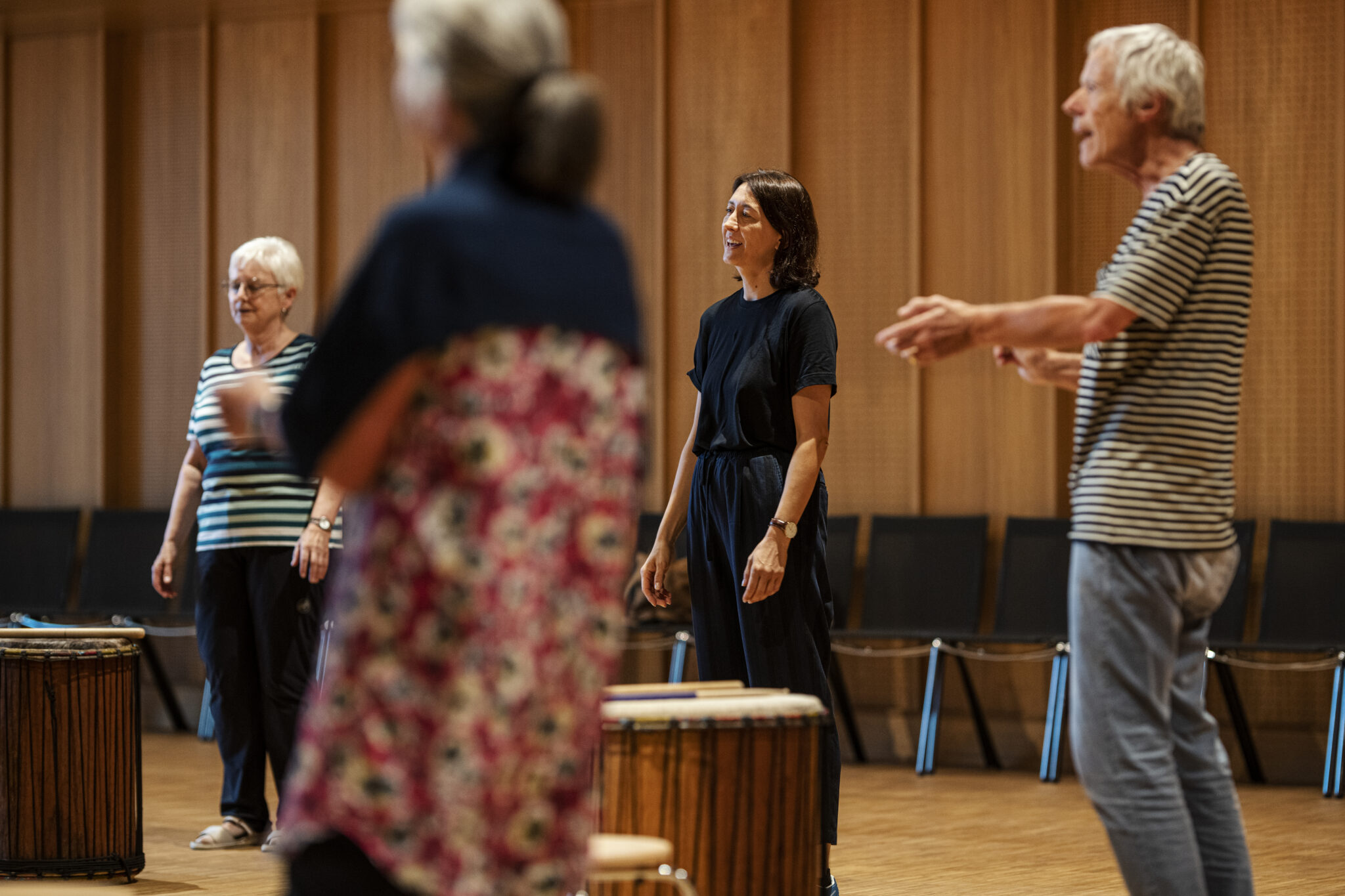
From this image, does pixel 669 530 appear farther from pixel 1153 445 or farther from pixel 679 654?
pixel 679 654

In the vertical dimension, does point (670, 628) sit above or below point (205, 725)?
above

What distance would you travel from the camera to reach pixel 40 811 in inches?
155

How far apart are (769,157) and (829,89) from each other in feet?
1.26

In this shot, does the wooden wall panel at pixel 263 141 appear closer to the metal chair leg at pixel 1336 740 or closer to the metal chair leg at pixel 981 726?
the metal chair leg at pixel 981 726

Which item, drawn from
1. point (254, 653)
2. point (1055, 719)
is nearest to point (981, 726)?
point (1055, 719)

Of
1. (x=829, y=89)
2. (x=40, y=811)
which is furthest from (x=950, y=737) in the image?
(x=40, y=811)

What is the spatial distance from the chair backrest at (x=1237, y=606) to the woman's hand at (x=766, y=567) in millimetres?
3179

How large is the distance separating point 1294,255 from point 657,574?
12.8ft

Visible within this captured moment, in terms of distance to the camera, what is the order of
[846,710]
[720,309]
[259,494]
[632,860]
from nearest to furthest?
[632,860]
[720,309]
[259,494]
[846,710]

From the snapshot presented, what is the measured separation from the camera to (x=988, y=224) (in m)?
6.90

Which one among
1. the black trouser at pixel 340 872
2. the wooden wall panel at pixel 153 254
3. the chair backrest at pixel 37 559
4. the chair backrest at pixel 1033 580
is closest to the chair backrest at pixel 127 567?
the chair backrest at pixel 37 559

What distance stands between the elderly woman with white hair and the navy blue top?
2.72 meters

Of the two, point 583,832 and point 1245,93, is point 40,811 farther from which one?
point 1245,93

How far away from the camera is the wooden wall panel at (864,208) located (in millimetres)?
7039
